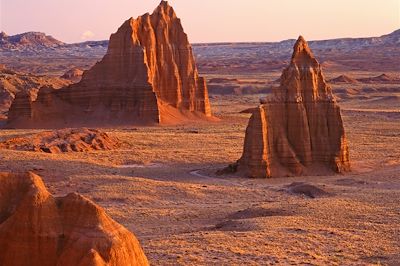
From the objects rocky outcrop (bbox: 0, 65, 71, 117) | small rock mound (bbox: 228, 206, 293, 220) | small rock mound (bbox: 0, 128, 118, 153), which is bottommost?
small rock mound (bbox: 228, 206, 293, 220)

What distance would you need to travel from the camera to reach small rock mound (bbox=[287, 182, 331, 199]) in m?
25.0

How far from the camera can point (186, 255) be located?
15.6 meters

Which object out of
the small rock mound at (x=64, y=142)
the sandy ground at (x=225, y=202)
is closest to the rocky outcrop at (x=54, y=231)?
the sandy ground at (x=225, y=202)

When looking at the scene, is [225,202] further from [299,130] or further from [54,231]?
[54,231]

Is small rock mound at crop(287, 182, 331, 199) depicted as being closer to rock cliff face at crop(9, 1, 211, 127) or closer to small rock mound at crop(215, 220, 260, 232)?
small rock mound at crop(215, 220, 260, 232)

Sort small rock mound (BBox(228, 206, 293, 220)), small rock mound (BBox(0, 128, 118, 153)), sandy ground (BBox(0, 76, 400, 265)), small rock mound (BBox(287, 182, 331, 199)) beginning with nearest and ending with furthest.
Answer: sandy ground (BBox(0, 76, 400, 265)) < small rock mound (BBox(228, 206, 293, 220)) < small rock mound (BBox(287, 182, 331, 199)) < small rock mound (BBox(0, 128, 118, 153))

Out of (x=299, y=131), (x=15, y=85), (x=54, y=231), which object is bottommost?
(x=299, y=131)

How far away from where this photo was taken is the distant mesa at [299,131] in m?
29.6

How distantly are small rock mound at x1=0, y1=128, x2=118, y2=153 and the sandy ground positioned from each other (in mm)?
1184

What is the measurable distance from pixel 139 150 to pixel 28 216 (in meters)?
26.1

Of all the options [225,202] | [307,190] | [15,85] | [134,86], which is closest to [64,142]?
[225,202]

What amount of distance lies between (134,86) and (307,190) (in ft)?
92.6

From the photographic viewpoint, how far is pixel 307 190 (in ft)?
83.6

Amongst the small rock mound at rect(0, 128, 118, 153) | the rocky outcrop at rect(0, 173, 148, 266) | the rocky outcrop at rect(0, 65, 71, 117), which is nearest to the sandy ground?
the small rock mound at rect(0, 128, 118, 153)
